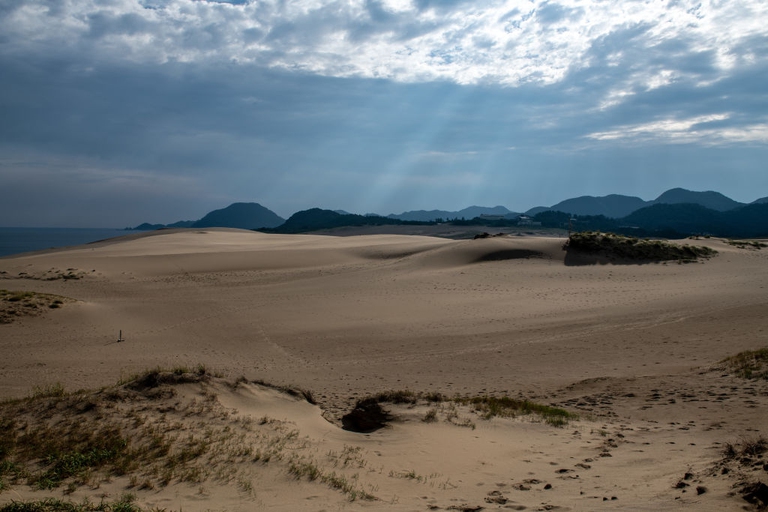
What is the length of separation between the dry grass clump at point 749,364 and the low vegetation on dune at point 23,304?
18.6m

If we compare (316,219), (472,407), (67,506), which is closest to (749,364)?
(472,407)

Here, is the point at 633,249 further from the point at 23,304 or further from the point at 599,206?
the point at 599,206

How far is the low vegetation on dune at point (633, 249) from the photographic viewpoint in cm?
2770

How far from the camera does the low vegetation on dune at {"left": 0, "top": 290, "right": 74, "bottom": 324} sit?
49.3ft

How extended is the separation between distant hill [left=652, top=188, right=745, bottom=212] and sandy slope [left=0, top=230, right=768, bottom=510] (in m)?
159

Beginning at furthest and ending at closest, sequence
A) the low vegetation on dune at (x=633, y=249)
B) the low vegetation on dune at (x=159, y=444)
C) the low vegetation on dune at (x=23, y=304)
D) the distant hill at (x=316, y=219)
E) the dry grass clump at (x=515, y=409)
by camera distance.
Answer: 1. the distant hill at (x=316, y=219)
2. the low vegetation on dune at (x=633, y=249)
3. the low vegetation on dune at (x=23, y=304)
4. the dry grass clump at (x=515, y=409)
5. the low vegetation on dune at (x=159, y=444)

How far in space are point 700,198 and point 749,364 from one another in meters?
191

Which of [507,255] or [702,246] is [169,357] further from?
[702,246]

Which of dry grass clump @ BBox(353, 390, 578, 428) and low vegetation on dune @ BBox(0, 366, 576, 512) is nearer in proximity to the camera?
low vegetation on dune @ BBox(0, 366, 576, 512)

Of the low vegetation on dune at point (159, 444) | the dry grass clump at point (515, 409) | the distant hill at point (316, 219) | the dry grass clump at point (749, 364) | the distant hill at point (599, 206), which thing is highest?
the distant hill at point (599, 206)

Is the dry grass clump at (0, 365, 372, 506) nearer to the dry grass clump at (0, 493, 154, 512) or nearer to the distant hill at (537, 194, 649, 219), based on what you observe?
the dry grass clump at (0, 493, 154, 512)

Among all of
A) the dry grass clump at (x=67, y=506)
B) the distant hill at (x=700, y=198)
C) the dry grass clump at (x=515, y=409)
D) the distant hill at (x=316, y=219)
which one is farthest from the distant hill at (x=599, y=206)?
the dry grass clump at (x=67, y=506)

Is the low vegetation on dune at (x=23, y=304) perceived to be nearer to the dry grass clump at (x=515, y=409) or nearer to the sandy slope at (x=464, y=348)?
the sandy slope at (x=464, y=348)

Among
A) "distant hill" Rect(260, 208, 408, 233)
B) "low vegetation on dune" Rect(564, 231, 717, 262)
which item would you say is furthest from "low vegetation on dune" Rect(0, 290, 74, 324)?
"distant hill" Rect(260, 208, 408, 233)
